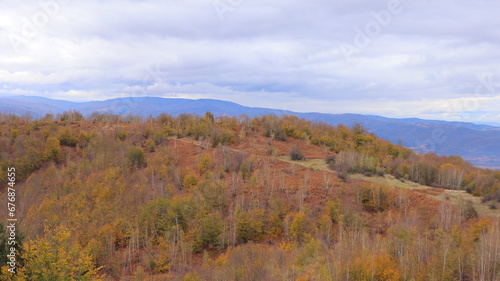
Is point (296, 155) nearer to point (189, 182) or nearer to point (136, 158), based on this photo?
point (189, 182)

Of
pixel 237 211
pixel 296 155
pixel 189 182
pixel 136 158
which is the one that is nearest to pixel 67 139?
pixel 136 158

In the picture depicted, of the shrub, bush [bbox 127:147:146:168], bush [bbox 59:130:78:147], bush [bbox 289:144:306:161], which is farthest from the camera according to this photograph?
bush [bbox 59:130:78:147]

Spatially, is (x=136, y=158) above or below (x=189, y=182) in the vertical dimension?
above

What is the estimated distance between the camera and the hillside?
957 inches

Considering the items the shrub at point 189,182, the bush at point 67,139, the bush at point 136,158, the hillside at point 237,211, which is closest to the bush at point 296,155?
the hillside at point 237,211

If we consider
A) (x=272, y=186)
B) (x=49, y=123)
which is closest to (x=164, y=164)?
(x=272, y=186)

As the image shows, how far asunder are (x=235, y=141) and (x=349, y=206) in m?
35.4

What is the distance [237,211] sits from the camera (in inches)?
1592

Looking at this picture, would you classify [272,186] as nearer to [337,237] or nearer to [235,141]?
[337,237]

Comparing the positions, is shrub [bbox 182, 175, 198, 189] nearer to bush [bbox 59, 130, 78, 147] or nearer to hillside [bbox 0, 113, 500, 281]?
hillside [bbox 0, 113, 500, 281]

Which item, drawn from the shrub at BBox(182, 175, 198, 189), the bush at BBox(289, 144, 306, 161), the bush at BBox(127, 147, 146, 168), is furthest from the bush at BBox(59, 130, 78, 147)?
the bush at BBox(289, 144, 306, 161)

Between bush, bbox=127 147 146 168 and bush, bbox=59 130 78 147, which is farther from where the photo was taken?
bush, bbox=59 130 78 147

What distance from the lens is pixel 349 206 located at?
129 ft

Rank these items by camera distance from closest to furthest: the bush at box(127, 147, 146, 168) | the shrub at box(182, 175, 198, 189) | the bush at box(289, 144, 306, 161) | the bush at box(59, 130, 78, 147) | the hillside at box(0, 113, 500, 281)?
the hillside at box(0, 113, 500, 281)
the shrub at box(182, 175, 198, 189)
the bush at box(289, 144, 306, 161)
the bush at box(127, 147, 146, 168)
the bush at box(59, 130, 78, 147)
